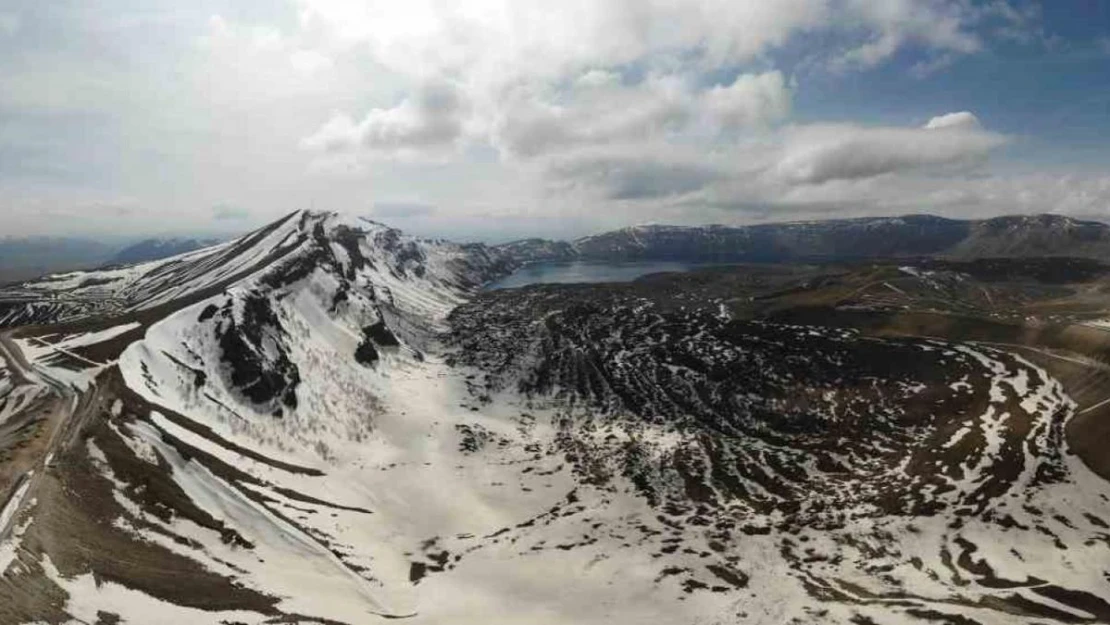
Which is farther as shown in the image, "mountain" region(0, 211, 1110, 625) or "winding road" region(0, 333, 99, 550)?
"mountain" region(0, 211, 1110, 625)

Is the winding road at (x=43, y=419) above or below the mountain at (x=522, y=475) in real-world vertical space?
above

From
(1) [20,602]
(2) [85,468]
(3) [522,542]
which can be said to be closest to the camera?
(1) [20,602]

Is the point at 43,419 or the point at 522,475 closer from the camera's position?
the point at 43,419

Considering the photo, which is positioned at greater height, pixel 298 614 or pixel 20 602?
pixel 20 602

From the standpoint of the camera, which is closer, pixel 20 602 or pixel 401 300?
pixel 20 602

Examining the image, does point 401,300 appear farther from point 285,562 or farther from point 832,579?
point 832,579

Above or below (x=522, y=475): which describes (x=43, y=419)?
above

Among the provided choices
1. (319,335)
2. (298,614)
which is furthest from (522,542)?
(319,335)

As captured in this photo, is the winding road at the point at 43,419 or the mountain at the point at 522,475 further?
the mountain at the point at 522,475
